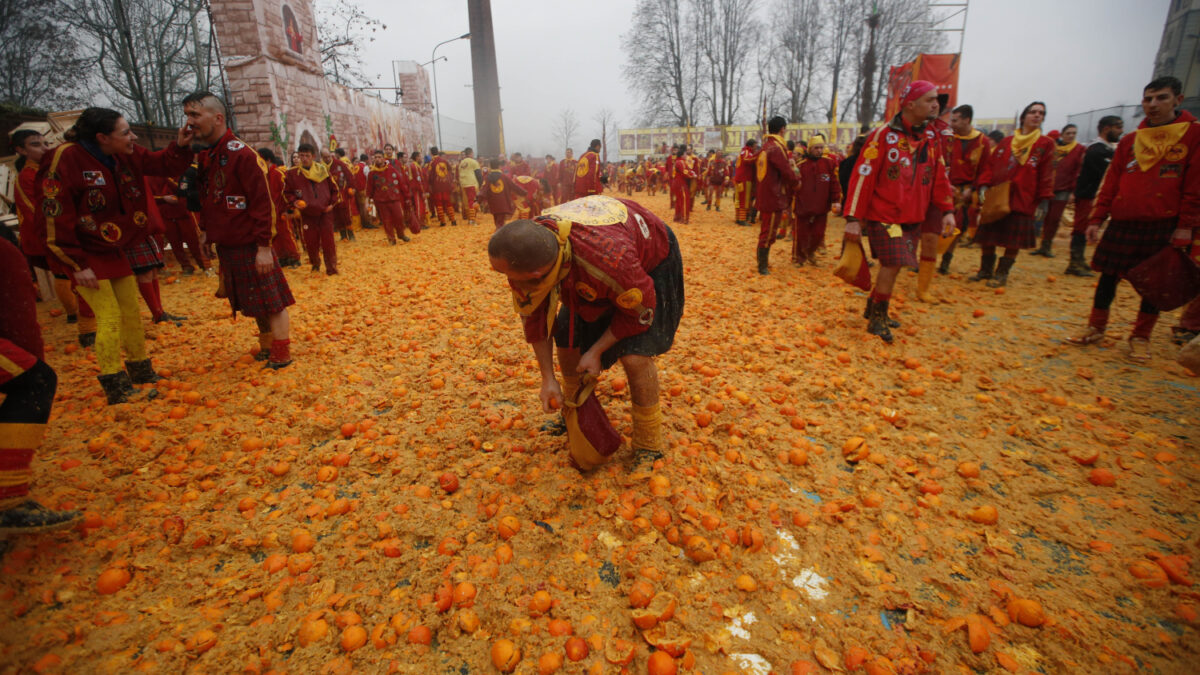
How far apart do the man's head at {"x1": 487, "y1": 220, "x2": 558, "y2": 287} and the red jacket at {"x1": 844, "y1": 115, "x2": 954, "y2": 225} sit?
3.97 meters

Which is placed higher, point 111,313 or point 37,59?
point 37,59

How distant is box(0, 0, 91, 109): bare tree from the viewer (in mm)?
17141

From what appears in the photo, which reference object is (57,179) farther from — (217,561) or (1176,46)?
(1176,46)

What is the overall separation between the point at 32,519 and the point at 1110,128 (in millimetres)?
11592

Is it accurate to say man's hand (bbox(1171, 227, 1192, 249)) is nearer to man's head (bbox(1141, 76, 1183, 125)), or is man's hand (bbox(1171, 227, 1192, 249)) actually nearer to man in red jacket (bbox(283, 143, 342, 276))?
man's head (bbox(1141, 76, 1183, 125))

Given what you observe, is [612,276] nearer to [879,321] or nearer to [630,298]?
[630,298]

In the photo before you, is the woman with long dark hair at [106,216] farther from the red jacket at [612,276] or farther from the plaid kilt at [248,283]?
the red jacket at [612,276]

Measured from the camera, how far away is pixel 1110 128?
7066mm

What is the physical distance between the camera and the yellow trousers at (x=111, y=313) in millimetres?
3742

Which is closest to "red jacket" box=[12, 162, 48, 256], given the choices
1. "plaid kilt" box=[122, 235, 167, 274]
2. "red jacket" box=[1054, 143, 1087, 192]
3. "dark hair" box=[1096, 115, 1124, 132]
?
"plaid kilt" box=[122, 235, 167, 274]

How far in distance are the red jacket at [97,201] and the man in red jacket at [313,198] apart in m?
4.10

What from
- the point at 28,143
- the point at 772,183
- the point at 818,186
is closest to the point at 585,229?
the point at 28,143

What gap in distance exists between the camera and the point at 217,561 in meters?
2.32

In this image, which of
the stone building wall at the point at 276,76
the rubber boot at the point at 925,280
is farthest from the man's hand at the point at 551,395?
the stone building wall at the point at 276,76
